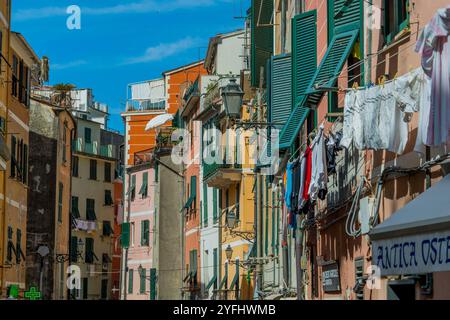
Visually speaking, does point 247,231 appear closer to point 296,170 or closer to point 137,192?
point 296,170

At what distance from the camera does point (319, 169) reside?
60.9ft

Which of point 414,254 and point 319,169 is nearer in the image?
point 414,254

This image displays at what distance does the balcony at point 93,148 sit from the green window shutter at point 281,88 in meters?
53.0

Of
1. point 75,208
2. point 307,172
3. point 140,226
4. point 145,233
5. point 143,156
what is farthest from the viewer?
point 75,208

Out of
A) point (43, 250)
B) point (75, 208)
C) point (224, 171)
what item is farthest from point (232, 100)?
point (75, 208)

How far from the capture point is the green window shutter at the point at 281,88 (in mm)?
27953

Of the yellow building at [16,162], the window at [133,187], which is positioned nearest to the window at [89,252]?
the window at [133,187]

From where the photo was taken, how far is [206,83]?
53.5 meters

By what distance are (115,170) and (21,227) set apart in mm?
42940

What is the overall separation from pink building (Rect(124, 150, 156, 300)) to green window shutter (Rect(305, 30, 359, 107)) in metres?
48.7

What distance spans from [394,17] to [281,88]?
1232 cm

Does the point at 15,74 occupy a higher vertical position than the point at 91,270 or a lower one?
higher

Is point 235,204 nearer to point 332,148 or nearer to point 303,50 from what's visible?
point 303,50

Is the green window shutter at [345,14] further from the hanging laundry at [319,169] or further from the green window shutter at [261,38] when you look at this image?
the green window shutter at [261,38]
